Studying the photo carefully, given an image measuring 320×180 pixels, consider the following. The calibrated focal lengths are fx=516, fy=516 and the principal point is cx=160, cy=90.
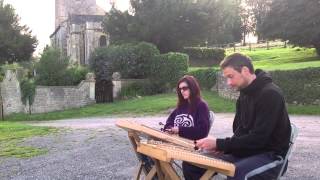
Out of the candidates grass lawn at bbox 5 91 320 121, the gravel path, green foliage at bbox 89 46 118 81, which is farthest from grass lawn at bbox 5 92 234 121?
the gravel path

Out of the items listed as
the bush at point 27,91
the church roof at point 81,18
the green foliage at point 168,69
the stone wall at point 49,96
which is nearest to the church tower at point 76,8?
the church roof at point 81,18

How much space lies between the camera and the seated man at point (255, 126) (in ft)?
15.2

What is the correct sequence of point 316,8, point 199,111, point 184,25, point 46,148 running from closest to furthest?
point 199,111, point 46,148, point 316,8, point 184,25

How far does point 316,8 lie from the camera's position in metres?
37.7

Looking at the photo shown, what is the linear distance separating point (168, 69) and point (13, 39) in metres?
29.1

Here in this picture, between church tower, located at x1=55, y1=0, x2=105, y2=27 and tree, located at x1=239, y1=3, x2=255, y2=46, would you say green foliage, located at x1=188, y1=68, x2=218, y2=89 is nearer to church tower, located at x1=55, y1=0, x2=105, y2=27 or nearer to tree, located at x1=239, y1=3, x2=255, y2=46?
tree, located at x1=239, y1=3, x2=255, y2=46

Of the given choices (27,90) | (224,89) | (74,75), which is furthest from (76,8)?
(224,89)

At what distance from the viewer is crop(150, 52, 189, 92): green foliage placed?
37.6 m

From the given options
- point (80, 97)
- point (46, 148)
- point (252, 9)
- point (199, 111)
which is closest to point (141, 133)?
point (199, 111)

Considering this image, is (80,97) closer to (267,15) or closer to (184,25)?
(184,25)

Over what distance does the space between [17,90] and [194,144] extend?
35.8 meters

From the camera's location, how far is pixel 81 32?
63.1m

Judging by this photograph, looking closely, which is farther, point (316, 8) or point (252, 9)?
point (252, 9)

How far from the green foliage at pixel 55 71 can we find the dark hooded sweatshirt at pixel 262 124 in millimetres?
36038
